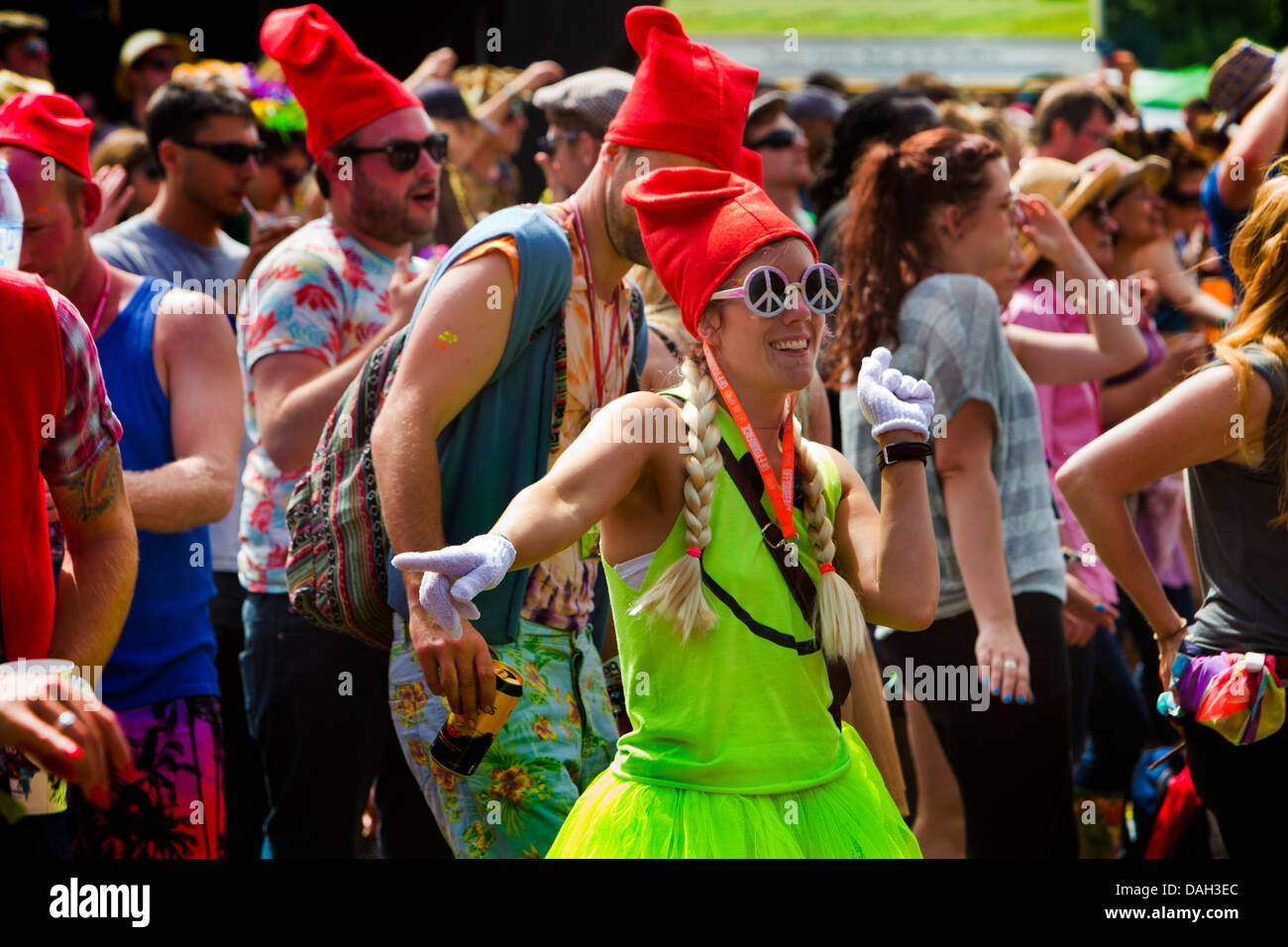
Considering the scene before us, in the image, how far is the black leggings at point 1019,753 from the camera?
3.98 m

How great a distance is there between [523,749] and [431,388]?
745 millimetres

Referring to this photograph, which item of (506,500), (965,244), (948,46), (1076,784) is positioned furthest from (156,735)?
(948,46)

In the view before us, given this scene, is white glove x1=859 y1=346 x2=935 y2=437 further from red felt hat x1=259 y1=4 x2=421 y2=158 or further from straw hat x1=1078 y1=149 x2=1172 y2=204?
straw hat x1=1078 y1=149 x2=1172 y2=204

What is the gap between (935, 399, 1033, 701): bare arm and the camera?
153 inches

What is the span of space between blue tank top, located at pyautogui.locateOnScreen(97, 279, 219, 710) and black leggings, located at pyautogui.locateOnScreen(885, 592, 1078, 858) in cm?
183

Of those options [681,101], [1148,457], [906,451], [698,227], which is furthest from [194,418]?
[1148,457]

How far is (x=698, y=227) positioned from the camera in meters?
2.73

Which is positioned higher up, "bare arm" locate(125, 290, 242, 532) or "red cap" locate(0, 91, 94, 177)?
"red cap" locate(0, 91, 94, 177)

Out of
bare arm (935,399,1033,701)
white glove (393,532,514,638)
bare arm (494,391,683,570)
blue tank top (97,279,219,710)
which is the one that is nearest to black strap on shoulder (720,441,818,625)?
bare arm (494,391,683,570)

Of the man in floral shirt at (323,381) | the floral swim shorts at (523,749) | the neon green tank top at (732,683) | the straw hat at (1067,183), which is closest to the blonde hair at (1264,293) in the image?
the neon green tank top at (732,683)

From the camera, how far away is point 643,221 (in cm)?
284

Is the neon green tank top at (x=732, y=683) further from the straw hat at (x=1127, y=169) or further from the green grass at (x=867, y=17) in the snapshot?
the green grass at (x=867, y=17)

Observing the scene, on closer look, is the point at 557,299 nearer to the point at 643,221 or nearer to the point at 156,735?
the point at 643,221
